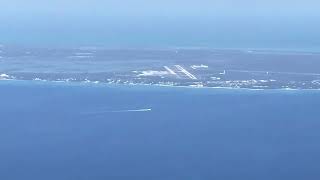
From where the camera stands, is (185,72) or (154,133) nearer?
(154,133)

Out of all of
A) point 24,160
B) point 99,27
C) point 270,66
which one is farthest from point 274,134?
point 99,27

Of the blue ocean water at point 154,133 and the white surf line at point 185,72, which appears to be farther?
the white surf line at point 185,72

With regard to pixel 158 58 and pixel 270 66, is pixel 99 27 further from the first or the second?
pixel 270 66

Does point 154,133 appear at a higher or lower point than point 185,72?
lower

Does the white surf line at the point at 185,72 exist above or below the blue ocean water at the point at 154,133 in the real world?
above

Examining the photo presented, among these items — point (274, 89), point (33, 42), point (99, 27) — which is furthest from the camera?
point (99, 27)

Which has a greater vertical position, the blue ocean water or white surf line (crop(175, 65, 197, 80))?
white surf line (crop(175, 65, 197, 80))

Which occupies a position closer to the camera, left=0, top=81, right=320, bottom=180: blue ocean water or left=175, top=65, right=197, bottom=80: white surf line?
left=0, top=81, right=320, bottom=180: blue ocean water

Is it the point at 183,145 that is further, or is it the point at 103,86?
the point at 103,86
